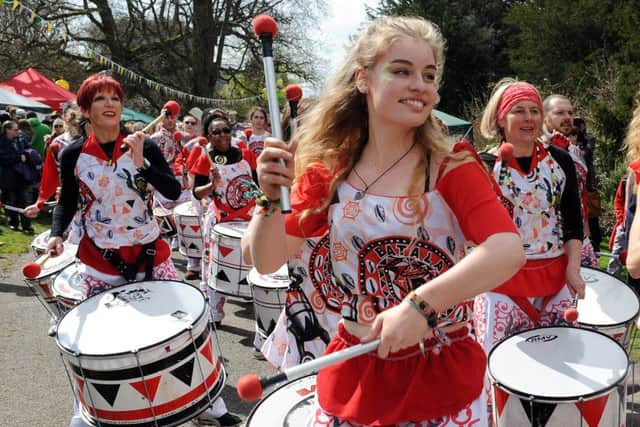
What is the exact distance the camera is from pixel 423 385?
5.23ft

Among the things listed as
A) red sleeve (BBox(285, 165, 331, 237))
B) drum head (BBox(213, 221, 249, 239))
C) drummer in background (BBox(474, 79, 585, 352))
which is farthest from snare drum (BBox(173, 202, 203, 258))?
red sleeve (BBox(285, 165, 331, 237))

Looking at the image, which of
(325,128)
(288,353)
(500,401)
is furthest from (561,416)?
(325,128)

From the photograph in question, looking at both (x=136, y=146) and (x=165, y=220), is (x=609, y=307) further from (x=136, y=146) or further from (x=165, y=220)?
(x=165, y=220)

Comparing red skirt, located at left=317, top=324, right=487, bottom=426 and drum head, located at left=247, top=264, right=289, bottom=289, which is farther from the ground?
red skirt, located at left=317, top=324, right=487, bottom=426

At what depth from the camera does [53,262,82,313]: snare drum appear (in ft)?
12.7

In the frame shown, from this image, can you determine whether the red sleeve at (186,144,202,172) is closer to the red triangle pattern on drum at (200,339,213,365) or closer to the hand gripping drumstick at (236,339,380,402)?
the red triangle pattern on drum at (200,339,213,365)

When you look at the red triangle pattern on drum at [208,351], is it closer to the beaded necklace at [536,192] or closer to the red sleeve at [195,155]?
the beaded necklace at [536,192]

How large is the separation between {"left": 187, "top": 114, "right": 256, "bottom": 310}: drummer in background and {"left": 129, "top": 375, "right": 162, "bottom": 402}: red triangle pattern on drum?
2.82m

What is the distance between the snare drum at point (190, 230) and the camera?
24.1 feet

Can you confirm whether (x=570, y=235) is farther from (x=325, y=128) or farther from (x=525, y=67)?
(x=525, y=67)

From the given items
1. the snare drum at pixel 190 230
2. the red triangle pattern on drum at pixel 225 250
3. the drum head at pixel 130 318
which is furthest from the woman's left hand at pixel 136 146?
the snare drum at pixel 190 230

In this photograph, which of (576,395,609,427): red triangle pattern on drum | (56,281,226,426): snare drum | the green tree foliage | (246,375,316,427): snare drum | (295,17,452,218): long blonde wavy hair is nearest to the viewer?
(295,17,452,218): long blonde wavy hair

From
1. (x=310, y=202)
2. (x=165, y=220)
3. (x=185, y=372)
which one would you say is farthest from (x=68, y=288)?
(x=165, y=220)

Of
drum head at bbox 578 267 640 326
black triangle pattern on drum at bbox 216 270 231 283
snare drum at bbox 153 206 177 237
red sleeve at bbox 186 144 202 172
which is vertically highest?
red sleeve at bbox 186 144 202 172
